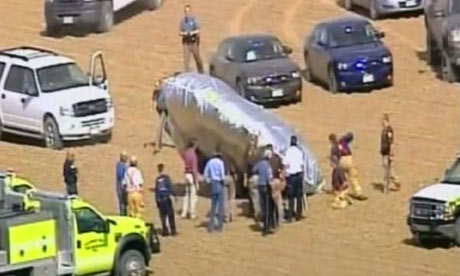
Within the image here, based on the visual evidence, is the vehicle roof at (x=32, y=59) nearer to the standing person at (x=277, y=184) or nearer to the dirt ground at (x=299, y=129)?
the dirt ground at (x=299, y=129)

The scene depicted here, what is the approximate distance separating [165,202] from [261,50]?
11.2 m

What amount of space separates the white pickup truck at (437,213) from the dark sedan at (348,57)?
1168 centimetres

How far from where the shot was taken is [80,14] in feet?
164

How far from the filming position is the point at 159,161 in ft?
127

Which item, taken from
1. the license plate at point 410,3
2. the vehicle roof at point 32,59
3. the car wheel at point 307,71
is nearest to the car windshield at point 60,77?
the vehicle roof at point 32,59

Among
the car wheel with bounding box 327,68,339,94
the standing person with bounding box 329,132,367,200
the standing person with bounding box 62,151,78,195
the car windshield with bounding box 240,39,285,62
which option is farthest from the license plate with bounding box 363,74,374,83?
the standing person with bounding box 62,151,78,195

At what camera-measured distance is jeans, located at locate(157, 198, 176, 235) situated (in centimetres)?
3231

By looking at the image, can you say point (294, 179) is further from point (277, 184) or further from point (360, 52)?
point (360, 52)

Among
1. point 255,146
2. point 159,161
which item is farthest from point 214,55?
point 255,146

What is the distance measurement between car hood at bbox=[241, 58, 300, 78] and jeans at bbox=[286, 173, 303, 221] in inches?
357

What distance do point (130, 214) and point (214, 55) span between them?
11784 mm

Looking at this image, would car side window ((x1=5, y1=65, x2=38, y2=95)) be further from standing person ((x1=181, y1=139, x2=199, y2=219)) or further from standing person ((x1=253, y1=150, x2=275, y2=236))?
standing person ((x1=253, y1=150, x2=275, y2=236))

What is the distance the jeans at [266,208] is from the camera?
32.3 metres

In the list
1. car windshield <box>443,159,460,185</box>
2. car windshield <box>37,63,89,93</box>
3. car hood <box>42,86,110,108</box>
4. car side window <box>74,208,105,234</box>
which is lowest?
car hood <box>42,86,110,108</box>
